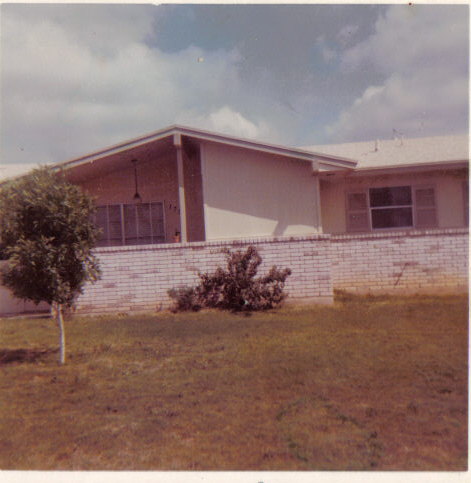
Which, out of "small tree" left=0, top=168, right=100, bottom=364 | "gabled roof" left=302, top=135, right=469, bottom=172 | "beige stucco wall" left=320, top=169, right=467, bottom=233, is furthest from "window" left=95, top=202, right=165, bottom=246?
"small tree" left=0, top=168, right=100, bottom=364

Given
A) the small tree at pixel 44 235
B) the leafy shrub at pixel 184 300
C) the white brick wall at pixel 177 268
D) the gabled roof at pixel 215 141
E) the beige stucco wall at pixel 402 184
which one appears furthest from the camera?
the beige stucco wall at pixel 402 184

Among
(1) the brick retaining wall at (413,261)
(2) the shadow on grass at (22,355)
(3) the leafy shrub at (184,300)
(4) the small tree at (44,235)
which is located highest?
(4) the small tree at (44,235)

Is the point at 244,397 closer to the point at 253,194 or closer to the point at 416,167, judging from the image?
the point at 253,194

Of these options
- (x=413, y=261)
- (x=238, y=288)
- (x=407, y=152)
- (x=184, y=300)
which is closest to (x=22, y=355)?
(x=184, y=300)

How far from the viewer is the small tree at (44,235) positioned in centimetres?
592

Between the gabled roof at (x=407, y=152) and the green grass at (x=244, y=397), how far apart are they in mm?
4949

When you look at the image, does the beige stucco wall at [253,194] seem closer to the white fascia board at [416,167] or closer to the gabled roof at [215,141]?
the gabled roof at [215,141]

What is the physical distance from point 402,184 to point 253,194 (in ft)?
13.3

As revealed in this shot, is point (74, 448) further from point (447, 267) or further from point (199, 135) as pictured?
point (447, 267)

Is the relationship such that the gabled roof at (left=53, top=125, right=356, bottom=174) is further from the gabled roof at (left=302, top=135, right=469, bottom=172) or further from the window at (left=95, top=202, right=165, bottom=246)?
the window at (left=95, top=202, right=165, bottom=246)

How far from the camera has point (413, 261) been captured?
10633mm

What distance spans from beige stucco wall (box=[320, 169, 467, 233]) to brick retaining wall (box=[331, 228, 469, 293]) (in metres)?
1.63

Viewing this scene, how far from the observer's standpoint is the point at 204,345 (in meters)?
6.75

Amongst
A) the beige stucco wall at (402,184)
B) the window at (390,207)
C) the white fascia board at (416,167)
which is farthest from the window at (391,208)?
the white fascia board at (416,167)
